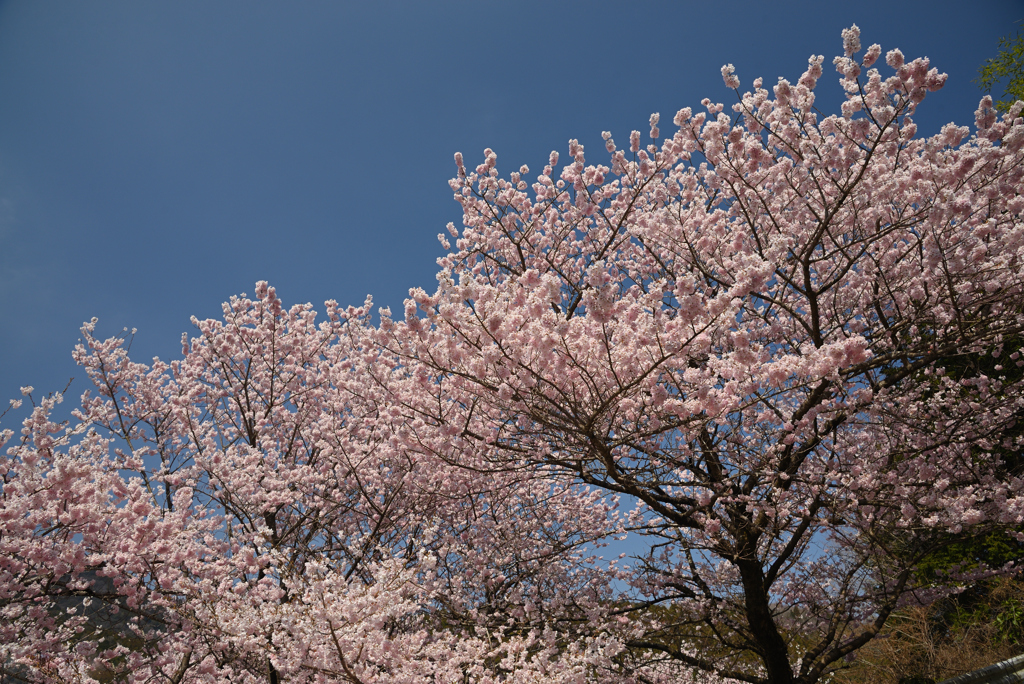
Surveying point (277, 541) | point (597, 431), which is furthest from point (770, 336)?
point (277, 541)

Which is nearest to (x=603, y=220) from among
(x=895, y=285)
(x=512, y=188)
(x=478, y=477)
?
(x=512, y=188)

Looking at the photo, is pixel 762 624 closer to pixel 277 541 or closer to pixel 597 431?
pixel 597 431

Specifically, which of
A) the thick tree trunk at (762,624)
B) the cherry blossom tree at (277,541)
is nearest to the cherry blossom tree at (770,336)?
the thick tree trunk at (762,624)

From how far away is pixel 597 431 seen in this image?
15.5 feet

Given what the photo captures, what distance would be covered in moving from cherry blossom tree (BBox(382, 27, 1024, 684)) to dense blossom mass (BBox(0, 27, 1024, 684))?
0.05 m

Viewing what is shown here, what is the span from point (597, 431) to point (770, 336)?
3.73 m

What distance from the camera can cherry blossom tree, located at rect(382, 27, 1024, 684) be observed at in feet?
14.6

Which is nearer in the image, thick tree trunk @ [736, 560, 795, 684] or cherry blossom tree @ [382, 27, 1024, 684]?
cherry blossom tree @ [382, 27, 1024, 684]

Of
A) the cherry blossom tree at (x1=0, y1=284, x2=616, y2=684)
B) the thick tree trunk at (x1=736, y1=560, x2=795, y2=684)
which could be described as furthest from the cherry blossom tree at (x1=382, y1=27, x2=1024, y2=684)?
the cherry blossom tree at (x1=0, y1=284, x2=616, y2=684)

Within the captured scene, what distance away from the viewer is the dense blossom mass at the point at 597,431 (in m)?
4.61

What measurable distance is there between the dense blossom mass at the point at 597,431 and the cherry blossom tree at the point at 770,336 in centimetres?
5

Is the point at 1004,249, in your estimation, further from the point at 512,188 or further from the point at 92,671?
the point at 92,671

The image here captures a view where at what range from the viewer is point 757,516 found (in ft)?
18.5

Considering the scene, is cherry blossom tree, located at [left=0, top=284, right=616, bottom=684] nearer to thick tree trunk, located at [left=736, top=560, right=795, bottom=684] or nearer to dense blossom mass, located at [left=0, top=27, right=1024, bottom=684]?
dense blossom mass, located at [left=0, top=27, right=1024, bottom=684]
